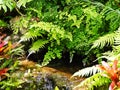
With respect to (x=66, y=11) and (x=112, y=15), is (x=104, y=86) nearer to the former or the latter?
(x=112, y=15)

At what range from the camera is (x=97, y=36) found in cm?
524

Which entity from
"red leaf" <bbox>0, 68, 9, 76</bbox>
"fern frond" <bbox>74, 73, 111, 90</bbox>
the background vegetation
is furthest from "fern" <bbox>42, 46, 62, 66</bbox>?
"fern frond" <bbox>74, 73, 111, 90</bbox>

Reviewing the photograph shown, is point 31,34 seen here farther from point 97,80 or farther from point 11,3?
point 97,80

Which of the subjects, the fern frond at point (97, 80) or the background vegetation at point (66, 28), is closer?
the fern frond at point (97, 80)

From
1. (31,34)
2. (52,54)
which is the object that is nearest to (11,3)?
(31,34)

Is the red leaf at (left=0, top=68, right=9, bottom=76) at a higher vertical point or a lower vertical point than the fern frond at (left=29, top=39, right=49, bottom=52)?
→ lower

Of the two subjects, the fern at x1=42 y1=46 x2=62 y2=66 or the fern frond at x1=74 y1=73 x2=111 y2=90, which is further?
the fern at x1=42 y1=46 x2=62 y2=66

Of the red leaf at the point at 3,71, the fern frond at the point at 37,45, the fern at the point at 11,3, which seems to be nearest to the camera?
the red leaf at the point at 3,71

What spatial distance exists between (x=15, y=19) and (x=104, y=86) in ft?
8.88

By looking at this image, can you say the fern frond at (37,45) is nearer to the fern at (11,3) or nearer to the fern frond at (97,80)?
the fern at (11,3)

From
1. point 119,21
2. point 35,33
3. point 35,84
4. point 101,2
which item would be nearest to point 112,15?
point 119,21

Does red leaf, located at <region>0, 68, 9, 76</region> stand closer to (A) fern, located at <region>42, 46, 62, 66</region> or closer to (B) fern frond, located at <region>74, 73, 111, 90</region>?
(A) fern, located at <region>42, 46, 62, 66</region>

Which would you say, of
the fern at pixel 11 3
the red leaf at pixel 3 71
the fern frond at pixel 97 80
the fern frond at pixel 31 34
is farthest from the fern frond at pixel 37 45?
the fern frond at pixel 97 80

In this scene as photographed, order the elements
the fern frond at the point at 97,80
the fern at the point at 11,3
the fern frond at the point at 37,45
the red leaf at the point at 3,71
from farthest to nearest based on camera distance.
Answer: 1. the fern at the point at 11,3
2. the fern frond at the point at 37,45
3. the red leaf at the point at 3,71
4. the fern frond at the point at 97,80
